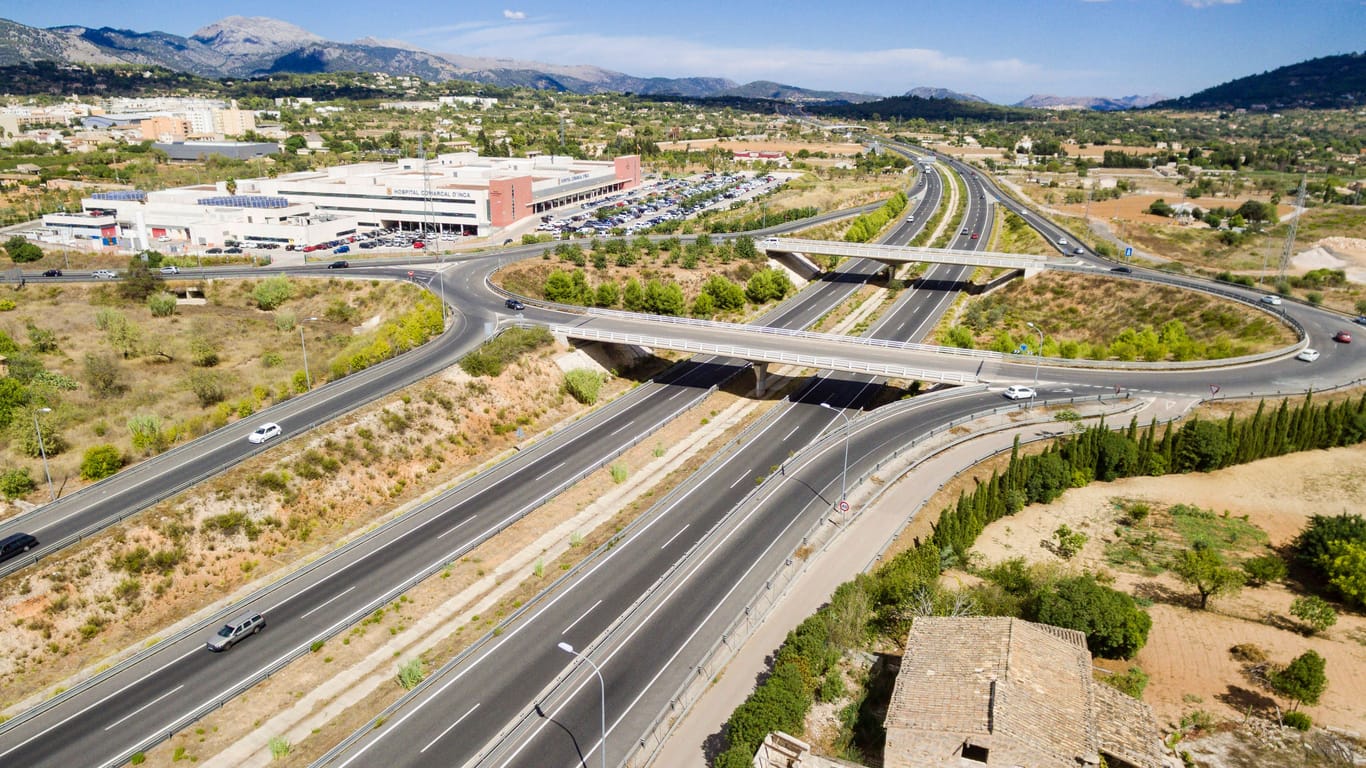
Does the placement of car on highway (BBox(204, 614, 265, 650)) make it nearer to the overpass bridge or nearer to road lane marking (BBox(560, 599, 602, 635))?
road lane marking (BBox(560, 599, 602, 635))

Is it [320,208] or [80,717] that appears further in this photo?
[320,208]

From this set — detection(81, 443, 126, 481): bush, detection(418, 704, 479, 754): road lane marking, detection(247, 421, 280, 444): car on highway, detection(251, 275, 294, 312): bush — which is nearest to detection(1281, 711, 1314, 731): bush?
detection(418, 704, 479, 754): road lane marking

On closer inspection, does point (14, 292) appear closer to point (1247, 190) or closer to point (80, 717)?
point (80, 717)

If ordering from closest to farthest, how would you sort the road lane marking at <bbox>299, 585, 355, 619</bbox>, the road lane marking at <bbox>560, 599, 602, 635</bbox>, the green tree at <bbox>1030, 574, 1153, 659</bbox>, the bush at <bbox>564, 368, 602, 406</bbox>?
the green tree at <bbox>1030, 574, 1153, 659</bbox>, the road lane marking at <bbox>560, 599, 602, 635</bbox>, the road lane marking at <bbox>299, 585, 355, 619</bbox>, the bush at <bbox>564, 368, 602, 406</bbox>

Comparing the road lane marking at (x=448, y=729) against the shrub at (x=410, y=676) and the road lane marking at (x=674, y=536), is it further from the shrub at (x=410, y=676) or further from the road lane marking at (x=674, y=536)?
the road lane marking at (x=674, y=536)

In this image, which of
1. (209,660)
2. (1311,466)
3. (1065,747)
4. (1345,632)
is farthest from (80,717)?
(1311,466)

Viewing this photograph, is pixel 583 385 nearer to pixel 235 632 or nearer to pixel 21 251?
pixel 235 632
